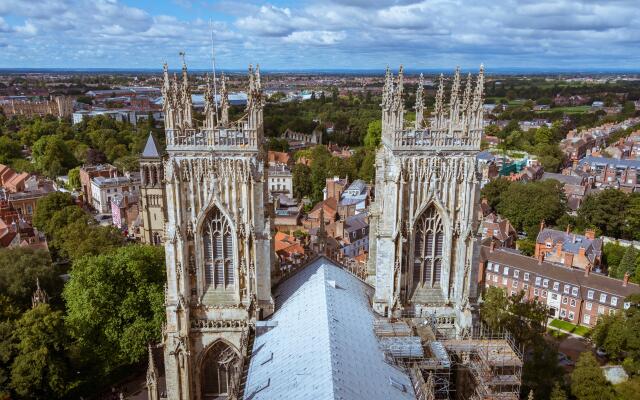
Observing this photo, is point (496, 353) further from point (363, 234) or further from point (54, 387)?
point (363, 234)

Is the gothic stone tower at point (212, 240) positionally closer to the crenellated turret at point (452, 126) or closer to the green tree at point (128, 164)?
the crenellated turret at point (452, 126)

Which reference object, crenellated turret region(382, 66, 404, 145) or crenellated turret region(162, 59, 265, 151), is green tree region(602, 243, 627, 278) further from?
crenellated turret region(162, 59, 265, 151)

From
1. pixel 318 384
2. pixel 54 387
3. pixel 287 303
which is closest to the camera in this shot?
pixel 318 384

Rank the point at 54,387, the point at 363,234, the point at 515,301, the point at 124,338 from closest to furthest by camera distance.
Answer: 1. the point at 54,387
2. the point at 124,338
3. the point at 515,301
4. the point at 363,234

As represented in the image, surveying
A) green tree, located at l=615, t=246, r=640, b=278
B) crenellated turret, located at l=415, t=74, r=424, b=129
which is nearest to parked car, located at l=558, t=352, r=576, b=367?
green tree, located at l=615, t=246, r=640, b=278

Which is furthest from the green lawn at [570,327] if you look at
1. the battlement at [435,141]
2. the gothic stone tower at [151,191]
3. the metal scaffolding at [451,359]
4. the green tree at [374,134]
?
the green tree at [374,134]

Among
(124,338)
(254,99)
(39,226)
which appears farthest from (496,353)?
(39,226)
